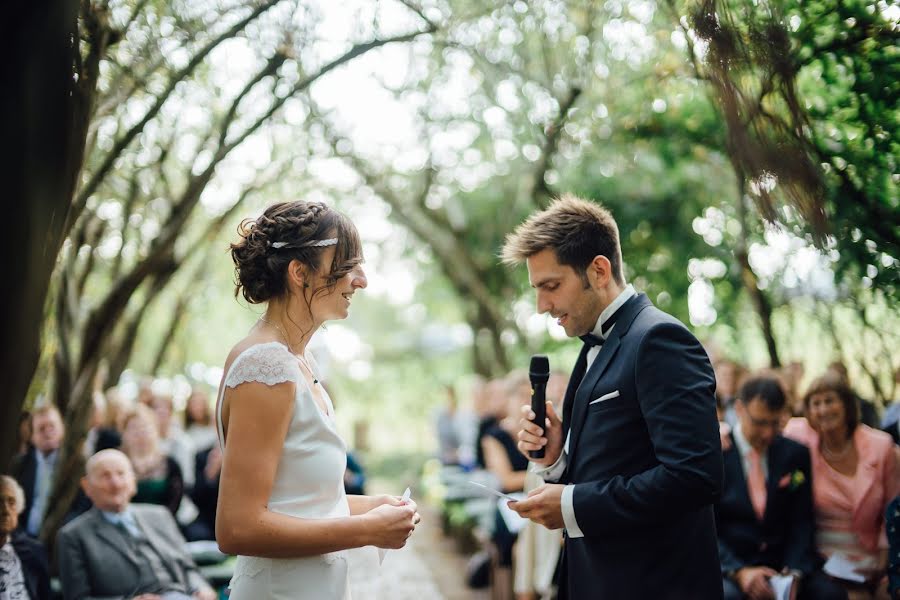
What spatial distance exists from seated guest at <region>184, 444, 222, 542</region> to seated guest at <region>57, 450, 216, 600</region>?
6.78 ft

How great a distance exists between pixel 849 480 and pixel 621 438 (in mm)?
2459

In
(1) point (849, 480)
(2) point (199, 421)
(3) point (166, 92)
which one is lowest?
(1) point (849, 480)

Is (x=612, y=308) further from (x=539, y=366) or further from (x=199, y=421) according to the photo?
(x=199, y=421)

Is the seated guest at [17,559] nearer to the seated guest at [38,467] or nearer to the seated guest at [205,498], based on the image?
the seated guest at [38,467]

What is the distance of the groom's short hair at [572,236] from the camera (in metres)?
2.60

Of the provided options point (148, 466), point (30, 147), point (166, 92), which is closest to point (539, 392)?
point (30, 147)

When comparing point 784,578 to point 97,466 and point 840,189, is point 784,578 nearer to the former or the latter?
point 840,189

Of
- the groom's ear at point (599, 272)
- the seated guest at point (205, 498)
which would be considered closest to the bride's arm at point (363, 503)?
the groom's ear at point (599, 272)

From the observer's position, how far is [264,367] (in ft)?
6.66

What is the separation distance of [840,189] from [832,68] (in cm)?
53

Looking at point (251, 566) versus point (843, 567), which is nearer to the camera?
point (251, 566)

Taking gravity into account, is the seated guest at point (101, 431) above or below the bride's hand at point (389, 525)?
above

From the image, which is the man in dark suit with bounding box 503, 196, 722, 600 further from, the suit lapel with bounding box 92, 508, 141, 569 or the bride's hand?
the suit lapel with bounding box 92, 508, 141, 569

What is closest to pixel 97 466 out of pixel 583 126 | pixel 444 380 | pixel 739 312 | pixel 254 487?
pixel 254 487
